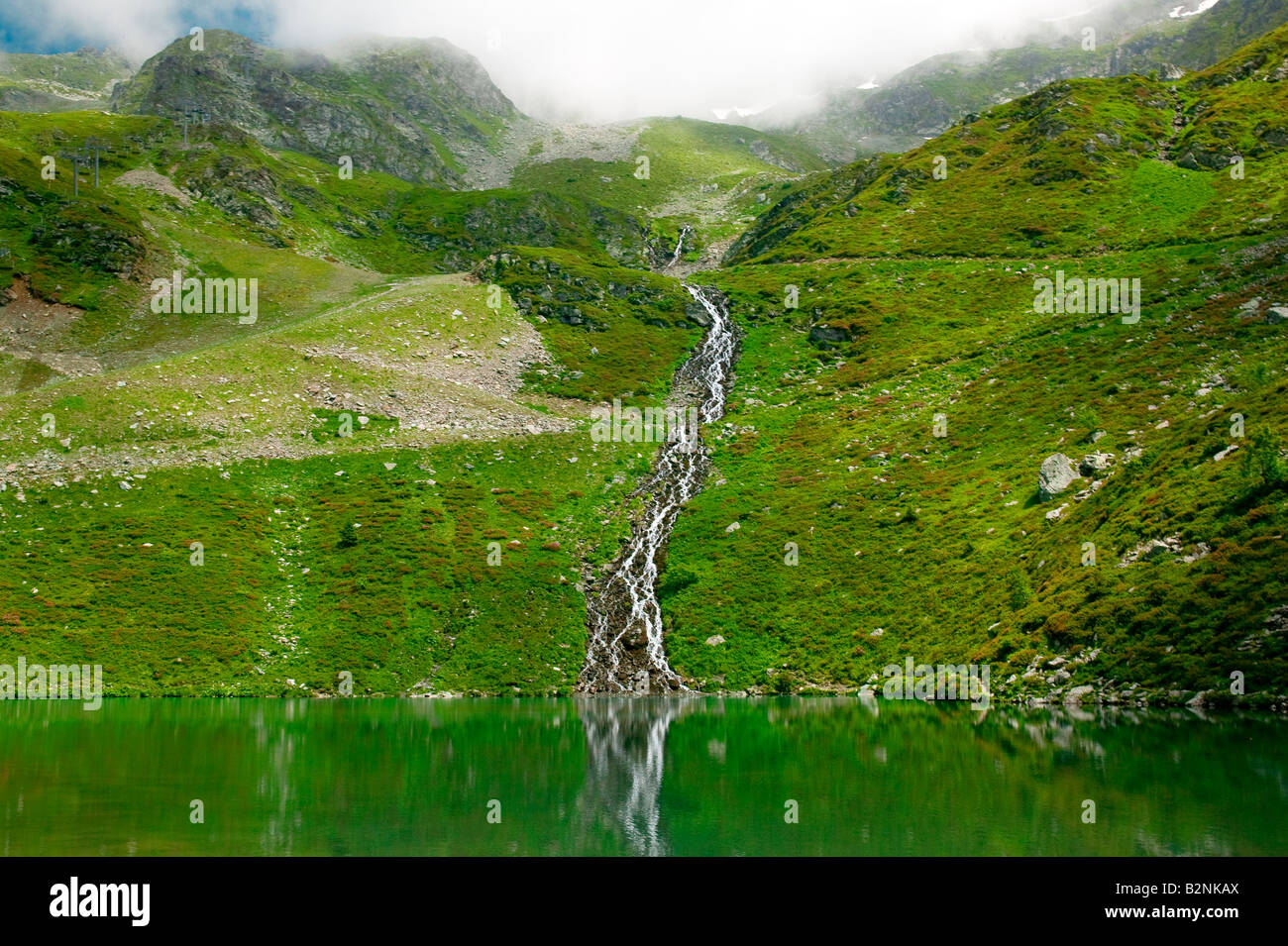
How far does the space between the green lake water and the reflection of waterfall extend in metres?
0.12

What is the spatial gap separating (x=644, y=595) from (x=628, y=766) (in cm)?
3269

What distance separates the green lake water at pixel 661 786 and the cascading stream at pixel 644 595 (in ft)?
51.6

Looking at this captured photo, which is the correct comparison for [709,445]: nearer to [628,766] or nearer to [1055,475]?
[1055,475]

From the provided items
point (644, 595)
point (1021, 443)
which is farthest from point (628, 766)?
point (1021, 443)

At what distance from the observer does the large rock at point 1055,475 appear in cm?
5028

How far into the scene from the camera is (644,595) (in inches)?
2222

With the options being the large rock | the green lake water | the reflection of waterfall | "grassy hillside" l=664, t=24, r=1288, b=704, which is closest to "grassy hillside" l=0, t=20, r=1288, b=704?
"grassy hillside" l=664, t=24, r=1288, b=704

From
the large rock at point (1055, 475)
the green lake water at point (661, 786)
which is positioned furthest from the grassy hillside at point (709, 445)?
the green lake water at point (661, 786)

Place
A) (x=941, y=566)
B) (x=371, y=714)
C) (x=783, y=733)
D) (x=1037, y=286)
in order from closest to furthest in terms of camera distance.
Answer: (x=783, y=733)
(x=371, y=714)
(x=941, y=566)
(x=1037, y=286)
